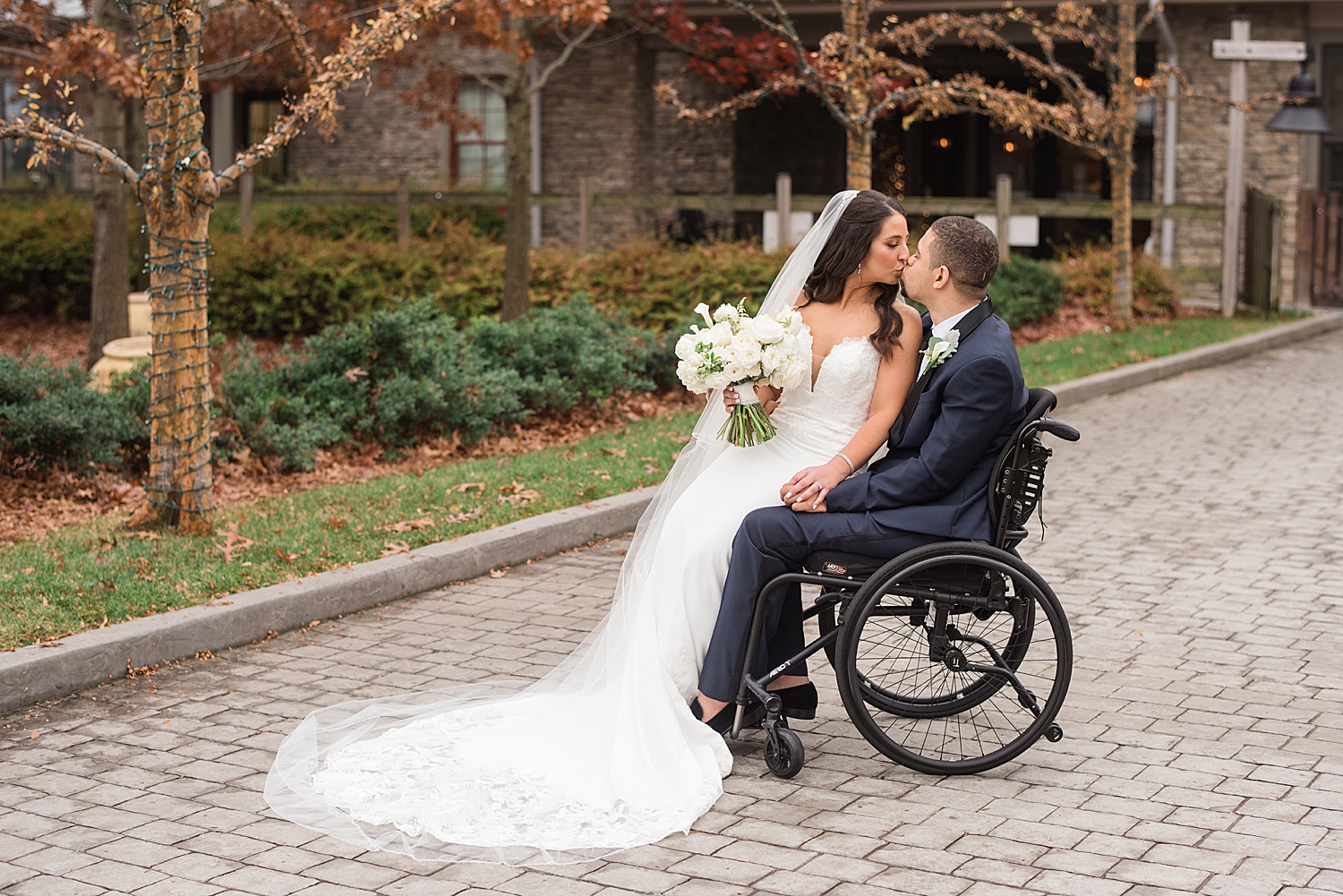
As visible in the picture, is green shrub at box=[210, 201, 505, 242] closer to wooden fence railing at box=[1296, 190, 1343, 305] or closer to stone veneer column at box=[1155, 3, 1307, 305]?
stone veneer column at box=[1155, 3, 1307, 305]

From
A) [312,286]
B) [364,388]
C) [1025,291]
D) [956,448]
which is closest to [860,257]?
[956,448]

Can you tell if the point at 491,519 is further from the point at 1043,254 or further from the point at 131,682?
the point at 1043,254

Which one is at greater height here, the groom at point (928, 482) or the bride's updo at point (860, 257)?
the bride's updo at point (860, 257)

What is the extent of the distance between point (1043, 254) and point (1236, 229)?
511 centimetres

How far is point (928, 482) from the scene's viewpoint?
447 centimetres

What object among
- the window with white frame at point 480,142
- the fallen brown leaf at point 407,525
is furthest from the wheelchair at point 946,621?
the window with white frame at point 480,142

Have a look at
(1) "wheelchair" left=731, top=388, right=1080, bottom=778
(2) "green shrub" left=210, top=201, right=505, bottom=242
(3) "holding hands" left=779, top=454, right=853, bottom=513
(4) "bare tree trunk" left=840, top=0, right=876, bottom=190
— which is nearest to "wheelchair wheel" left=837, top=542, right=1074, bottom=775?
(1) "wheelchair" left=731, top=388, right=1080, bottom=778

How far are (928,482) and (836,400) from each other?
1.78 ft

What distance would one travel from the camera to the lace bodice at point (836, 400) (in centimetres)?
484

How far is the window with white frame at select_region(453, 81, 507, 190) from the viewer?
23.8 metres

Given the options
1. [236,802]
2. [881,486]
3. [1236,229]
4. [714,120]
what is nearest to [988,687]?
[881,486]

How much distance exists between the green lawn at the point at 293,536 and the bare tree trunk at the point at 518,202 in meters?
4.77

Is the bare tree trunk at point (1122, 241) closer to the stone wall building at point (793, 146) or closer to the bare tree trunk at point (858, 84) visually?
the stone wall building at point (793, 146)

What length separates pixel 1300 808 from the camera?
4.12 meters
